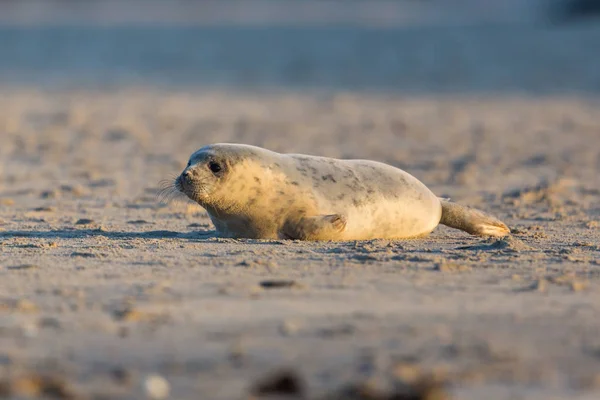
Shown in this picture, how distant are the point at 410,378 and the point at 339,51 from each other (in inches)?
960

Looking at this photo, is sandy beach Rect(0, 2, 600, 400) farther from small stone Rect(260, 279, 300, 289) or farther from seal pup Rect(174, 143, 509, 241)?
seal pup Rect(174, 143, 509, 241)

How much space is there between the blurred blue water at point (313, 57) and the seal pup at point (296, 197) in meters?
15.1

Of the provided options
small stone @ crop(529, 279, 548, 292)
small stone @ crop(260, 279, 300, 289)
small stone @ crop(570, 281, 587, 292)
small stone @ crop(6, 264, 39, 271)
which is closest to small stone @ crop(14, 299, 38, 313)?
small stone @ crop(6, 264, 39, 271)

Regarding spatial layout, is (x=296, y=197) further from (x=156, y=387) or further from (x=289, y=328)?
(x=156, y=387)

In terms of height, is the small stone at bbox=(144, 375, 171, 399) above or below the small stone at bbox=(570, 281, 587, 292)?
below

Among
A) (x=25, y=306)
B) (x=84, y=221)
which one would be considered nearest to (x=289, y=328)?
(x=25, y=306)

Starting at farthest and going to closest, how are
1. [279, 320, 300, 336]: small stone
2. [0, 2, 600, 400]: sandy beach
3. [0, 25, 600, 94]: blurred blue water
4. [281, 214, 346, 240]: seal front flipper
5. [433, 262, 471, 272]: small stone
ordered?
[0, 25, 600, 94]: blurred blue water → [281, 214, 346, 240]: seal front flipper → [433, 262, 471, 272]: small stone → [279, 320, 300, 336]: small stone → [0, 2, 600, 400]: sandy beach

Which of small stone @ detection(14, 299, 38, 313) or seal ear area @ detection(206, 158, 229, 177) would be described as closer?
small stone @ detection(14, 299, 38, 313)

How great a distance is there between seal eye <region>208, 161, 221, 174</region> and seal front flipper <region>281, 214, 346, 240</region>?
1.61 ft

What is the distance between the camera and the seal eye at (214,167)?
262 inches

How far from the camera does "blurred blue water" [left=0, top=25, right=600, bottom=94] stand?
23344mm

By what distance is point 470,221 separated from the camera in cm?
719

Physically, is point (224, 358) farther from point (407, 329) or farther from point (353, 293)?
point (353, 293)

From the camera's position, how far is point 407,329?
4.45m
